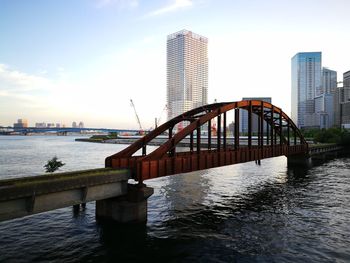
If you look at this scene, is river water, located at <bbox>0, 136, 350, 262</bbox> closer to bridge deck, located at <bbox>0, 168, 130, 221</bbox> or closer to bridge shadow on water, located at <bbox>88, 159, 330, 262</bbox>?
bridge shadow on water, located at <bbox>88, 159, 330, 262</bbox>

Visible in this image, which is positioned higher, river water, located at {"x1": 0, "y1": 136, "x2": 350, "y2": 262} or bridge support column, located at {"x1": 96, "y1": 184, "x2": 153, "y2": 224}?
bridge support column, located at {"x1": 96, "y1": 184, "x2": 153, "y2": 224}

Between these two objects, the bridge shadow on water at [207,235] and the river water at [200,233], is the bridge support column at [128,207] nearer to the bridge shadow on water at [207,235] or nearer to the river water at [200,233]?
the bridge shadow on water at [207,235]

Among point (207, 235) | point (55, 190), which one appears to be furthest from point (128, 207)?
point (207, 235)

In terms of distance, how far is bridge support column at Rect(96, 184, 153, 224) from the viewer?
26.1 m

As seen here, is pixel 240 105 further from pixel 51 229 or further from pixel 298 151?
pixel 298 151

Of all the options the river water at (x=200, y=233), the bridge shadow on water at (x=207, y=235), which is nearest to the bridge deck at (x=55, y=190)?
the river water at (x=200, y=233)

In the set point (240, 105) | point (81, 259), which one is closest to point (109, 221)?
point (81, 259)

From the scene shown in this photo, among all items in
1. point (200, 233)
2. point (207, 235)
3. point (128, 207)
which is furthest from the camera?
point (128, 207)

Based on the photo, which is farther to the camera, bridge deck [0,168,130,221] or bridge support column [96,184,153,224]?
bridge support column [96,184,153,224]

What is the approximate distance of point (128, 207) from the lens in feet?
85.9

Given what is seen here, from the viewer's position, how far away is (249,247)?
882 inches

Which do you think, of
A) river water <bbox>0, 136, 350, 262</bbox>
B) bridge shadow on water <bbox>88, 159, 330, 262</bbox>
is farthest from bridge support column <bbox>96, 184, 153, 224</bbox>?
river water <bbox>0, 136, 350, 262</bbox>

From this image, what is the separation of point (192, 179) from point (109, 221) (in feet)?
96.6

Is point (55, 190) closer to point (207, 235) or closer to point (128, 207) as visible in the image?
point (128, 207)
